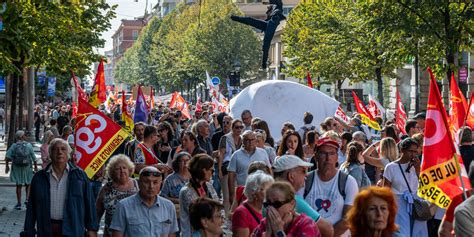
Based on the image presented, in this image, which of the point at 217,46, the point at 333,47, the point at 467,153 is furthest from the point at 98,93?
the point at 217,46

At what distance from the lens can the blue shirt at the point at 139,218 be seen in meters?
8.68

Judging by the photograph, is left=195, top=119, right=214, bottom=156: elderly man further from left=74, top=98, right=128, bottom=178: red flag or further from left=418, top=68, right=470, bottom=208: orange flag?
left=418, top=68, right=470, bottom=208: orange flag

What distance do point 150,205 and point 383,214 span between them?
2532 mm

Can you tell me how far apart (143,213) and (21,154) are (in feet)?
35.6

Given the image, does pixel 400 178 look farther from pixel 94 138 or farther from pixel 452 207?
pixel 94 138

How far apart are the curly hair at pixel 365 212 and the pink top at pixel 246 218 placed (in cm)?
107

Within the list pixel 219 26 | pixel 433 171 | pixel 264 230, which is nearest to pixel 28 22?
pixel 433 171

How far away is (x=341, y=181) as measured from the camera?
8594 millimetres

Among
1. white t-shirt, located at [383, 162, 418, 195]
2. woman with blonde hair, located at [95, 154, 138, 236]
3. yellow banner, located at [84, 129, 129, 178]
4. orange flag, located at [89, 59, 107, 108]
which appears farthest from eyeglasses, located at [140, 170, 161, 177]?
orange flag, located at [89, 59, 107, 108]

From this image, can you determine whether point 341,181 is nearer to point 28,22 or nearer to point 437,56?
point 28,22

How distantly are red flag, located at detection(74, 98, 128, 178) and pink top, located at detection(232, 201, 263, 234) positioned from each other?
16.4 ft

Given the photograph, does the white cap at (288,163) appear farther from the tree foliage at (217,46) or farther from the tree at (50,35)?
the tree foliage at (217,46)

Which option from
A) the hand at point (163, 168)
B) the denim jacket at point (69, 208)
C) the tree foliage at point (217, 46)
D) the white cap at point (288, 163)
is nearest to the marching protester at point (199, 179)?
the denim jacket at point (69, 208)

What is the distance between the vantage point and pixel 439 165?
30.0 ft
